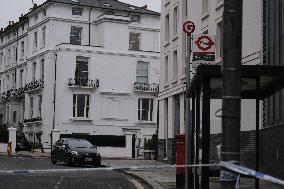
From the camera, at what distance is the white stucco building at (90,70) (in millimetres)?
54719

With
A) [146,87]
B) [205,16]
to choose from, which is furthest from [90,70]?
[205,16]

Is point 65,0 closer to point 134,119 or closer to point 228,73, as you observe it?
point 134,119

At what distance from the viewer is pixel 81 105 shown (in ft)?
182

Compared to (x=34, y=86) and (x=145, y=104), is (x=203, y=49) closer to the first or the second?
(x=145, y=104)

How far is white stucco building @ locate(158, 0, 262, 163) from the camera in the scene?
22.3 m

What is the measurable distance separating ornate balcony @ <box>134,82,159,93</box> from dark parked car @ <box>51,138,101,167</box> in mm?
26503

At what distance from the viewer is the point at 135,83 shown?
57.3m

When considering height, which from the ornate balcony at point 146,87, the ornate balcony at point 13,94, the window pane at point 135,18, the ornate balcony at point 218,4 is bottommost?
the ornate balcony at point 13,94

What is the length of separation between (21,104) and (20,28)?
8710 millimetres

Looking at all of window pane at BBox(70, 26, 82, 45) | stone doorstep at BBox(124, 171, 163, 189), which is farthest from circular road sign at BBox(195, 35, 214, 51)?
window pane at BBox(70, 26, 82, 45)

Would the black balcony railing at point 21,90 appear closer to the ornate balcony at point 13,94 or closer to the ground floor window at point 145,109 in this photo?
the ornate balcony at point 13,94

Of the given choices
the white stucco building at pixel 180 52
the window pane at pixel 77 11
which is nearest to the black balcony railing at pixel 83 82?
the window pane at pixel 77 11

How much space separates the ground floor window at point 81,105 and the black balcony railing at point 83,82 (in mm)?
1132

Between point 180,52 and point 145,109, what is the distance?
26.3 m
